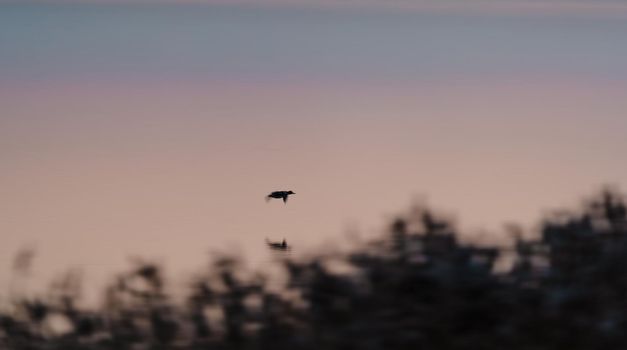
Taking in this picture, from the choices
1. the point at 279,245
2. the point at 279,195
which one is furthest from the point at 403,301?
the point at 279,195

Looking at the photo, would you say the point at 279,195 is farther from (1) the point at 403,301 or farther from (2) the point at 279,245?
(1) the point at 403,301

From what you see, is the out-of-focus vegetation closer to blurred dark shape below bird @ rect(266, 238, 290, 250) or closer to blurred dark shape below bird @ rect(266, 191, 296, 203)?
blurred dark shape below bird @ rect(266, 238, 290, 250)


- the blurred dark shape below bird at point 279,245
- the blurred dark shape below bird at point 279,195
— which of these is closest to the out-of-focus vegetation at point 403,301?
the blurred dark shape below bird at point 279,245

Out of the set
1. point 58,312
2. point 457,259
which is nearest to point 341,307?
point 457,259

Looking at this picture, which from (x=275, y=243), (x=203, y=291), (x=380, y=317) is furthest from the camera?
(x=275, y=243)

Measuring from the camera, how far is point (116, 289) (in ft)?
25.4

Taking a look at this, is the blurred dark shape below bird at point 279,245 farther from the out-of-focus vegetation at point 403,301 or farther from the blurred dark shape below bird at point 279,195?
the blurred dark shape below bird at point 279,195

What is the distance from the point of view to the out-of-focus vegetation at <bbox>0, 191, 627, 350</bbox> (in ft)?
22.8

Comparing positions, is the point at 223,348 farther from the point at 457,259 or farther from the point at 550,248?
the point at 550,248

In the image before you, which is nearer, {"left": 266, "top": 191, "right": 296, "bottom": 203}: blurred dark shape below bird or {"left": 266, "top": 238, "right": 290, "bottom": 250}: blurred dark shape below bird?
{"left": 266, "top": 238, "right": 290, "bottom": 250}: blurred dark shape below bird

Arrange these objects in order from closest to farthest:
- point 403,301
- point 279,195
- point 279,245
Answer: point 403,301
point 279,245
point 279,195

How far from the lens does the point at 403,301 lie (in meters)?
6.96

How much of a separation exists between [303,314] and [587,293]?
1614 mm

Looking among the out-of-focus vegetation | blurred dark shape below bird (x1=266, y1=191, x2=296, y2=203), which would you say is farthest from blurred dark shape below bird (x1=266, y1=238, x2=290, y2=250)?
blurred dark shape below bird (x1=266, y1=191, x2=296, y2=203)
